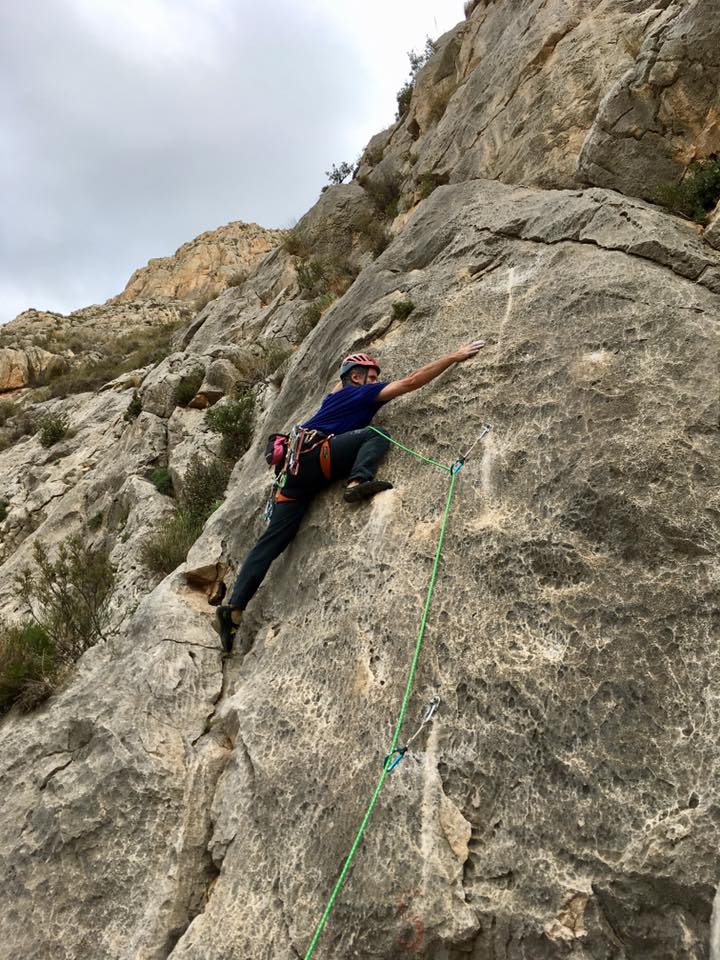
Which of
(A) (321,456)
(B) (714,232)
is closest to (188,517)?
(A) (321,456)

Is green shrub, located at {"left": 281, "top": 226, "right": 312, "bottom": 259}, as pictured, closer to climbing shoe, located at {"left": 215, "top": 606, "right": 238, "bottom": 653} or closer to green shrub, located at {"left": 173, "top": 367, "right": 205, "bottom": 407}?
green shrub, located at {"left": 173, "top": 367, "right": 205, "bottom": 407}

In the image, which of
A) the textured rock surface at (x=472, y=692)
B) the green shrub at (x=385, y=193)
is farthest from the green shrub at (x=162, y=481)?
the green shrub at (x=385, y=193)

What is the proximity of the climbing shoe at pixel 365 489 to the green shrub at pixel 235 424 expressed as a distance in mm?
5549

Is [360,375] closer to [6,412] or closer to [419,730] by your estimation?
[419,730]

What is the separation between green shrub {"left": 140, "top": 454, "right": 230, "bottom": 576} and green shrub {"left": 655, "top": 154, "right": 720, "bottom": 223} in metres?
5.98

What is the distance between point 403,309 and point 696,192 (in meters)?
2.67

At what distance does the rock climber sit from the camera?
464 cm

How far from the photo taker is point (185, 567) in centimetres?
580

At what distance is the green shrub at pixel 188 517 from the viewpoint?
288 inches

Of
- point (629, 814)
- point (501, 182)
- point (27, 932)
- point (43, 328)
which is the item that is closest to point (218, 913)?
point (27, 932)

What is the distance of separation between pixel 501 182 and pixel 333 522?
5.32m

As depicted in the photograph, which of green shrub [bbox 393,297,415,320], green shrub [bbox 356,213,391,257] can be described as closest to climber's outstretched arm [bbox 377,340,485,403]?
green shrub [bbox 393,297,415,320]

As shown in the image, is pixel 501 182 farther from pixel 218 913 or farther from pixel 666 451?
pixel 218 913

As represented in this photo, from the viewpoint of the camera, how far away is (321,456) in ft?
15.4
